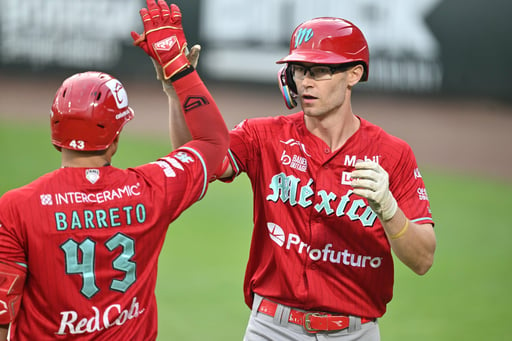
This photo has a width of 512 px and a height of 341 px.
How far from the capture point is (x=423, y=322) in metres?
7.05

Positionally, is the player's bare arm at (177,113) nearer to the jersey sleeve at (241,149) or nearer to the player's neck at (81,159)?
the jersey sleeve at (241,149)

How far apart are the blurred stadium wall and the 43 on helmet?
38.6ft

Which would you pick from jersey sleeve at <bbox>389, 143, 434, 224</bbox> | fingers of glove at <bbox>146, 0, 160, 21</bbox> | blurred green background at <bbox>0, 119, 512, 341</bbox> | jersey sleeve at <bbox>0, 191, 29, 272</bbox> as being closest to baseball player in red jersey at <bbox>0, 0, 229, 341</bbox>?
jersey sleeve at <bbox>0, 191, 29, 272</bbox>

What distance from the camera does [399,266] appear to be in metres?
8.72

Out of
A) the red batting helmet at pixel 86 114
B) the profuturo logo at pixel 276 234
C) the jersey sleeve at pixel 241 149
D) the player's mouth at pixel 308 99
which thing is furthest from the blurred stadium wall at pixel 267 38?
the red batting helmet at pixel 86 114

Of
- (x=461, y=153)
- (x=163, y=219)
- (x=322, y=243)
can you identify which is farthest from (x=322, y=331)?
(x=461, y=153)

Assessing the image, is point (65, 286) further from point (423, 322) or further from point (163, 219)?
point (423, 322)

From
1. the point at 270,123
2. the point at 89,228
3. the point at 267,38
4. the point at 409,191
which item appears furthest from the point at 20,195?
the point at 267,38

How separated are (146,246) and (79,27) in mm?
14421

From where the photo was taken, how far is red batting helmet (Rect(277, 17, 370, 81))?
3.81 meters

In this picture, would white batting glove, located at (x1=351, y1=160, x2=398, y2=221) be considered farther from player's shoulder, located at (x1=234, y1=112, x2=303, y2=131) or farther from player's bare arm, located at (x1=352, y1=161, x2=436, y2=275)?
player's shoulder, located at (x1=234, y1=112, x2=303, y2=131)

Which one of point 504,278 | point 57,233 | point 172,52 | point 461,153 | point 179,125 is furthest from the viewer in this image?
point 461,153

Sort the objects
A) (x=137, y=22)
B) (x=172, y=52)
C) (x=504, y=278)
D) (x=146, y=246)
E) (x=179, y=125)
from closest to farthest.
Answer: (x=146, y=246) → (x=172, y=52) → (x=179, y=125) → (x=504, y=278) → (x=137, y=22)

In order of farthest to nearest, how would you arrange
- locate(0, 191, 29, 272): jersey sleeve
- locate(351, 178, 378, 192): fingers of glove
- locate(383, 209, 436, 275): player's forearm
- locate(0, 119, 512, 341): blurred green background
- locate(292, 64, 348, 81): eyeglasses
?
locate(0, 119, 512, 341): blurred green background, locate(292, 64, 348, 81): eyeglasses, locate(383, 209, 436, 275): player's forearm, locate(351, 178, 378, 192): fingers of glove, locate(0, 191, 29, 272): jersey sleeve
